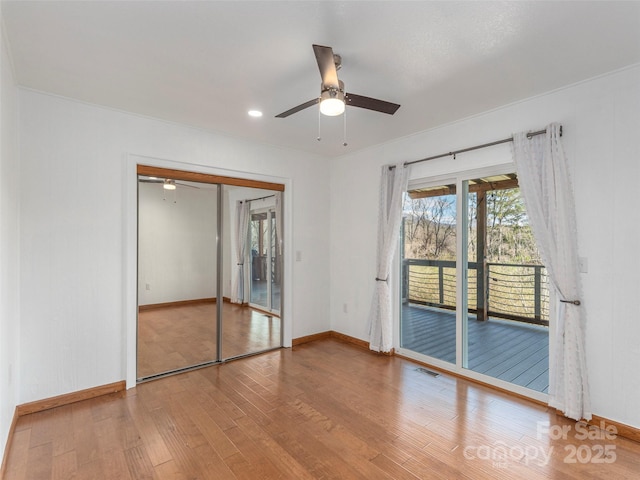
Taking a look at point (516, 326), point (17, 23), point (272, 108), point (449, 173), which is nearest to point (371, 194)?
point (449, 173)

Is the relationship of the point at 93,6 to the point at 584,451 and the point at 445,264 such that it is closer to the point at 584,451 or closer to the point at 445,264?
the point at 445,264

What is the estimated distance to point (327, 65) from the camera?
1942 mm

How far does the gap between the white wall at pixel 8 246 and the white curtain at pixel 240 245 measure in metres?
2.07

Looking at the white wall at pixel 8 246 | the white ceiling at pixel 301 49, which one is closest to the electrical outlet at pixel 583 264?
the white ceiling at pixel 301 49

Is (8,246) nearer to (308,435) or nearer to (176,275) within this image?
(176,275)

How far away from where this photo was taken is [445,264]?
3.75 meters

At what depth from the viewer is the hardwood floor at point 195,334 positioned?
137 inches

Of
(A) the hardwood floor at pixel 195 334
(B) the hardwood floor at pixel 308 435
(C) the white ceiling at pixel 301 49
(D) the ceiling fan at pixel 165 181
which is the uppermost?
(C) the white ceiling at pixel 301 49

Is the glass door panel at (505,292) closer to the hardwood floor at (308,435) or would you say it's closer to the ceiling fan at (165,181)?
the hardwood floor at (308,435)

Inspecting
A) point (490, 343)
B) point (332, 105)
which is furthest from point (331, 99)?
point (490, 343)

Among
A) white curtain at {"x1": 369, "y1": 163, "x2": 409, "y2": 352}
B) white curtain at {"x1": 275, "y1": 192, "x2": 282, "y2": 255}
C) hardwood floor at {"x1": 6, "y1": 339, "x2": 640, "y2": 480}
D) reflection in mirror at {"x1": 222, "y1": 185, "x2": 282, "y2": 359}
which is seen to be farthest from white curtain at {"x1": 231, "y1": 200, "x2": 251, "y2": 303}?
white curtain at {"x1": 369, "y1": 163, "x2": 409, "y2": 352}

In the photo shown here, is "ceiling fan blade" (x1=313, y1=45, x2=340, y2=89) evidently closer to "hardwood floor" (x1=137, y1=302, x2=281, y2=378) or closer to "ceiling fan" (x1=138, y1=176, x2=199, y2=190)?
"ceiling fan" (x1=138, y1=176, x2=199, y2=190)

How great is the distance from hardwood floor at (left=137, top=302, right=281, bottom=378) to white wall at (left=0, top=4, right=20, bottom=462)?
1.02 m

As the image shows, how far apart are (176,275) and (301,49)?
2.77m
